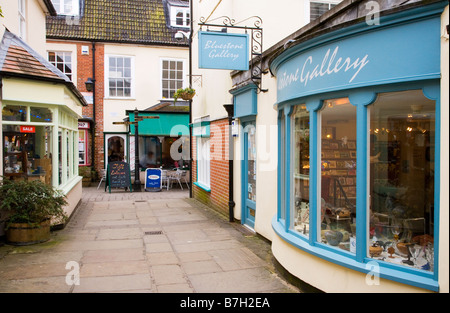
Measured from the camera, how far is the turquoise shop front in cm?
355

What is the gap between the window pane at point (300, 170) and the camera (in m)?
5.12

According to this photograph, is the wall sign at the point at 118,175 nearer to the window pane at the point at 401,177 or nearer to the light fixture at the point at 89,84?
the light fixture at the point at 89,84

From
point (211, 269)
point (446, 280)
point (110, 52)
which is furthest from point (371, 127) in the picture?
point (110, 52)

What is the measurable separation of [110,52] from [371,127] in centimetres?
1700

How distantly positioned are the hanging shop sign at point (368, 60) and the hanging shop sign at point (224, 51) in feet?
8.32

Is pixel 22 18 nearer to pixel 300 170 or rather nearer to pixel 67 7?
pixel 300 170

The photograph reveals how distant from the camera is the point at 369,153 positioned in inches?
161

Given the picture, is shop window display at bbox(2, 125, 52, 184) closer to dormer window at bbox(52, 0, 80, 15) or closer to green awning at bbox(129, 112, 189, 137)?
green awning at bbox(129, 112, 189, 137)

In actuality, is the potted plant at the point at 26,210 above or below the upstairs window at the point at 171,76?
below

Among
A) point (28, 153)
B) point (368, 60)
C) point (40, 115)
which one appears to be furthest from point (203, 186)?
point (368, 60)

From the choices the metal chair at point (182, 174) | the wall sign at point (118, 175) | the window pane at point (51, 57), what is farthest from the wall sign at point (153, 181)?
the window pane at point (51, 57)

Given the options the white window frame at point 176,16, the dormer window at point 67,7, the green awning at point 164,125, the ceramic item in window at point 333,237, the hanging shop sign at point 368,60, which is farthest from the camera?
the white window frame at point 176,16

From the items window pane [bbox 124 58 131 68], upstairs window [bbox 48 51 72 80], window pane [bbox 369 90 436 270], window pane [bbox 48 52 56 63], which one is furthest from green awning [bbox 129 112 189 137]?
window pane [bbox 369 90 436 270]

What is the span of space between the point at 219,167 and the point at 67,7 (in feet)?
45.0
